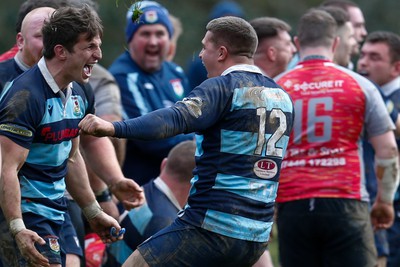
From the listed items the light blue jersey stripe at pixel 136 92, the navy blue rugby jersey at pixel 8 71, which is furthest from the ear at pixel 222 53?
the light blue jersey stripe at pixel 136 92

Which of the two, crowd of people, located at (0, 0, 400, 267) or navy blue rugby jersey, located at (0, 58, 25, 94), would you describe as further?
navy blue rugby jersey, located at (0, 58, 25, 94)

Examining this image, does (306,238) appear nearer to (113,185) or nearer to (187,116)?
(113,185)

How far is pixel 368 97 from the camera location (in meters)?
8.30

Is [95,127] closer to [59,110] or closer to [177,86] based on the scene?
[59,110]

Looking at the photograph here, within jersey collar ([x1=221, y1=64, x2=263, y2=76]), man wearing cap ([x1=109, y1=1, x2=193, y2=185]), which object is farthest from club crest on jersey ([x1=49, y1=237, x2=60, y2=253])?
man wearing cap ([x1=109, y1=1, x2=193, y2=185])

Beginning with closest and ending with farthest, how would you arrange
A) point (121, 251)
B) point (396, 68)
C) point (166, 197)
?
1. point (166, 197)
2. point (121, 251)
3. point (396, 68)

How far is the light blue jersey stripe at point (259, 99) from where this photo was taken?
6.30 m

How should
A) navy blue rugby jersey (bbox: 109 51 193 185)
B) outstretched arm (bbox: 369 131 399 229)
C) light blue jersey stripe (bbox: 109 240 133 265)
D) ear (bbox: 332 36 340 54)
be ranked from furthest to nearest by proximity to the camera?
1. navy blue rugby jersey (bbox: 109 51 193 185)
2. ear (bbox: 332 36 340 54)
3. outstretched arm (bbox: 369 131 399 229)
4. light blue jersey stripe (bbox: 109 240 133 265)

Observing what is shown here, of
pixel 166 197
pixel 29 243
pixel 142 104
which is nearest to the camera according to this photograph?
pixel 29 243

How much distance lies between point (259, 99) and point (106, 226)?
1.30m

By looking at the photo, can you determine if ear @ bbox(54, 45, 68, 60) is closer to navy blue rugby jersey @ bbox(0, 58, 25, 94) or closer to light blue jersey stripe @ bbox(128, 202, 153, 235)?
navy blue rugby jersey @ bbox(0, 58, 25, 94)

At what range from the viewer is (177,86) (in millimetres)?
10039

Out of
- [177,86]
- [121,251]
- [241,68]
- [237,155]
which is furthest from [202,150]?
[177,86]

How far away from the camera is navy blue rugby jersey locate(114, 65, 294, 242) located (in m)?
6.30
